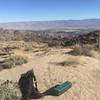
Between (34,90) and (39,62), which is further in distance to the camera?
(39,62)

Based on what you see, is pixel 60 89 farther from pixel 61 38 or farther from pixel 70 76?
pixel 61 38

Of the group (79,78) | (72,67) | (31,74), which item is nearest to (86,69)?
(72,67)

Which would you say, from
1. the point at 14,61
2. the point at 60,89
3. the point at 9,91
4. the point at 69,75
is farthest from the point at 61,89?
the point at 14,61

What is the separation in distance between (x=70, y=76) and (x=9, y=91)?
490 centimetres

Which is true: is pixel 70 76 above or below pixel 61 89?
below

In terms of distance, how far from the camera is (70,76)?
45.2 ft

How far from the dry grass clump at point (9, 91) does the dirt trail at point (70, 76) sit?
1.33m

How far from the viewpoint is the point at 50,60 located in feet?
59.9

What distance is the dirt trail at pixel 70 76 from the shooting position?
1108 cm

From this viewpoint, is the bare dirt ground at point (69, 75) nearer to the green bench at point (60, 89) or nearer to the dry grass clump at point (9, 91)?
the green bench at point (60, 89)

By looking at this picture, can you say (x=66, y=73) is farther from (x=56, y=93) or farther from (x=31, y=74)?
(x=31, y=74)

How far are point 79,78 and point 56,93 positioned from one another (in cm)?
289

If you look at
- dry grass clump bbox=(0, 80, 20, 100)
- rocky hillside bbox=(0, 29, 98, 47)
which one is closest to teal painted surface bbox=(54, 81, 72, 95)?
dry grass clump bbox=(0, 80, 20, 100)

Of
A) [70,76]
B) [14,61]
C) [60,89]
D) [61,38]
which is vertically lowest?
[61,38]
